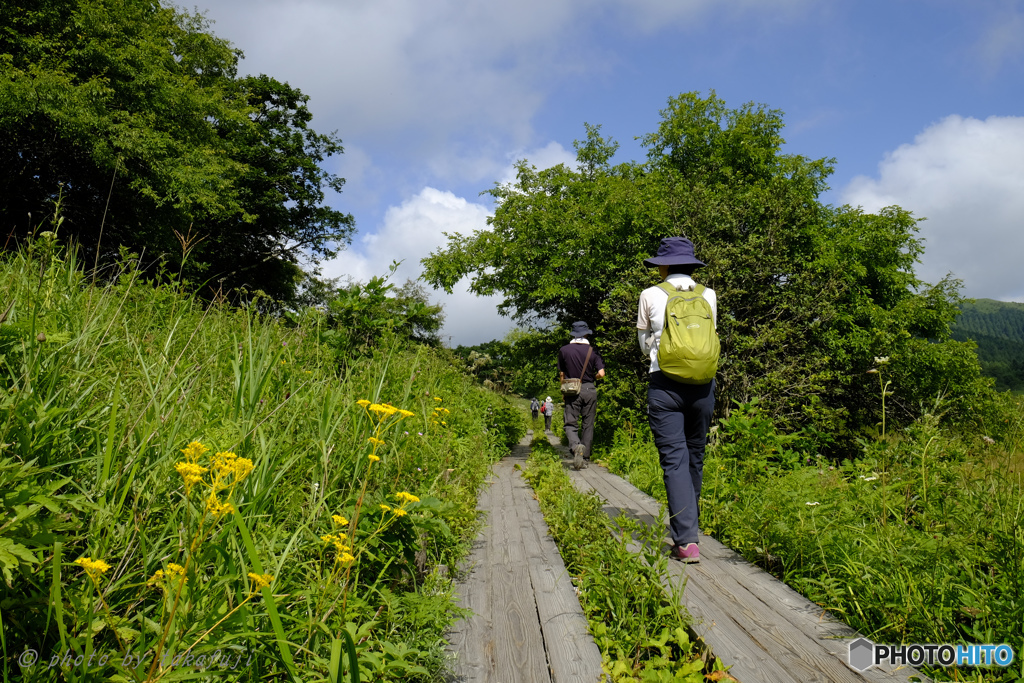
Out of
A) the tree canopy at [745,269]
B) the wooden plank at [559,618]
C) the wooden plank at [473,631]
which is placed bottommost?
the wooden plank at [473,631]

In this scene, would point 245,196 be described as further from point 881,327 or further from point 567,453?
point 881,327

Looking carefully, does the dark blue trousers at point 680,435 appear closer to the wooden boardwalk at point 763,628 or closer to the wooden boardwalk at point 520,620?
the wooden boardwalk at point 763,628

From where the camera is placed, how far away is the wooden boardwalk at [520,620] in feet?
5.97

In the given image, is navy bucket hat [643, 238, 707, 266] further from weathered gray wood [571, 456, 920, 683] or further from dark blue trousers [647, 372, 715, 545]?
weathered gray wood [571, 456, 920, 683]

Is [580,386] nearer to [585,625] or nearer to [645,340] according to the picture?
[645,340]

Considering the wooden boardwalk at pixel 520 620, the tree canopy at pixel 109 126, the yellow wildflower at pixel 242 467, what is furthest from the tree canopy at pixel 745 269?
the tree canopy at pixel 109 126

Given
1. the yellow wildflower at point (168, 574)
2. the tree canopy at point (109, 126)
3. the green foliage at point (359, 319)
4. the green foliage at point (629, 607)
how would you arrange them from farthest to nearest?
1. the tree canopy at point (109, 126)
2. the green foliage at point (359, 319)
3. the green foliage at point (629, 607)
4. the yellow wildflower at point (168, 574)

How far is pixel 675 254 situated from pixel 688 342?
0.76 meters

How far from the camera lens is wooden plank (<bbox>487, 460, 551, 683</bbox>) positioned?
5.98 ft

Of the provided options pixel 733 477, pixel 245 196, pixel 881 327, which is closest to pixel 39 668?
pixel 733 477

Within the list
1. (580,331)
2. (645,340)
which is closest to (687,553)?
(645,340)

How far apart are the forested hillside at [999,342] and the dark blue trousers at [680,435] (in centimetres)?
1915

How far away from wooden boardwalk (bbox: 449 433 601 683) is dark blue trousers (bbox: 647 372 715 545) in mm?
775

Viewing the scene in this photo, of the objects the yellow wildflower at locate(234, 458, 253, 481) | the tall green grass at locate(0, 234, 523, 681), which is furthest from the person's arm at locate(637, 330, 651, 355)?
the yellow wildflower at locate(234, 458, 253, 481)
